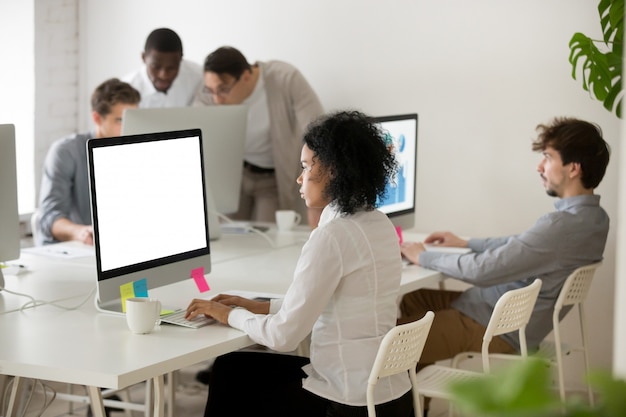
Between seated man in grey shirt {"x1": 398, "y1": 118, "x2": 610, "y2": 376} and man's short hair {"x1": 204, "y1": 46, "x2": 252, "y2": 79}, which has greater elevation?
man's short hair {"x1": 204, "y1": 46, "x2": 252, "y2": 79}

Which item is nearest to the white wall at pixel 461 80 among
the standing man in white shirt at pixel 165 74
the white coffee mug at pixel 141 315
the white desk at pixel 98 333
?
the standing man in white shirt at pixel 165 74

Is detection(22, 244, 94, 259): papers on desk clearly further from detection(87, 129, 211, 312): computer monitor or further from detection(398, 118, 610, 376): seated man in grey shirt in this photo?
detection(398, 118, 610, 376): seated man in grey shirt

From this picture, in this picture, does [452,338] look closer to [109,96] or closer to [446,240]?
[446,240]

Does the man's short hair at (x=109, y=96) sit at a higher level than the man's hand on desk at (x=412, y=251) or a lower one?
higher

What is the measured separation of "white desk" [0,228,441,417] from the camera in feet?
6.05

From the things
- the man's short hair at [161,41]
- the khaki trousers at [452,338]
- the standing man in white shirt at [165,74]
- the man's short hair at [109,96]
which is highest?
the man's short hair at [161,41]

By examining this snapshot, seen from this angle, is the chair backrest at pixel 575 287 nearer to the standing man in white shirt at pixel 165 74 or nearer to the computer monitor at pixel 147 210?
the computer monitor at pixel 147 210

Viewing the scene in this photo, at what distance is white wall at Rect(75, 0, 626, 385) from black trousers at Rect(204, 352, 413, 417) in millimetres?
1930

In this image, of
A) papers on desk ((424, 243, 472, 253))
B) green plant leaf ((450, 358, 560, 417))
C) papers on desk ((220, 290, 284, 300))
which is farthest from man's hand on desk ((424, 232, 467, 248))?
green plant leaf ((450, 358, 560, 417))

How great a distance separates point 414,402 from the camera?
7.75 feet

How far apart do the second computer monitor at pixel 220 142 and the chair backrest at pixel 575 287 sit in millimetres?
1309

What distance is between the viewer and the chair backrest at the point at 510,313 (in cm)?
247

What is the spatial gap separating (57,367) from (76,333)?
0.96 feet

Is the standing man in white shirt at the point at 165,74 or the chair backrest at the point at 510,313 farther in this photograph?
the standing man in white shirt at the point at 165,74
